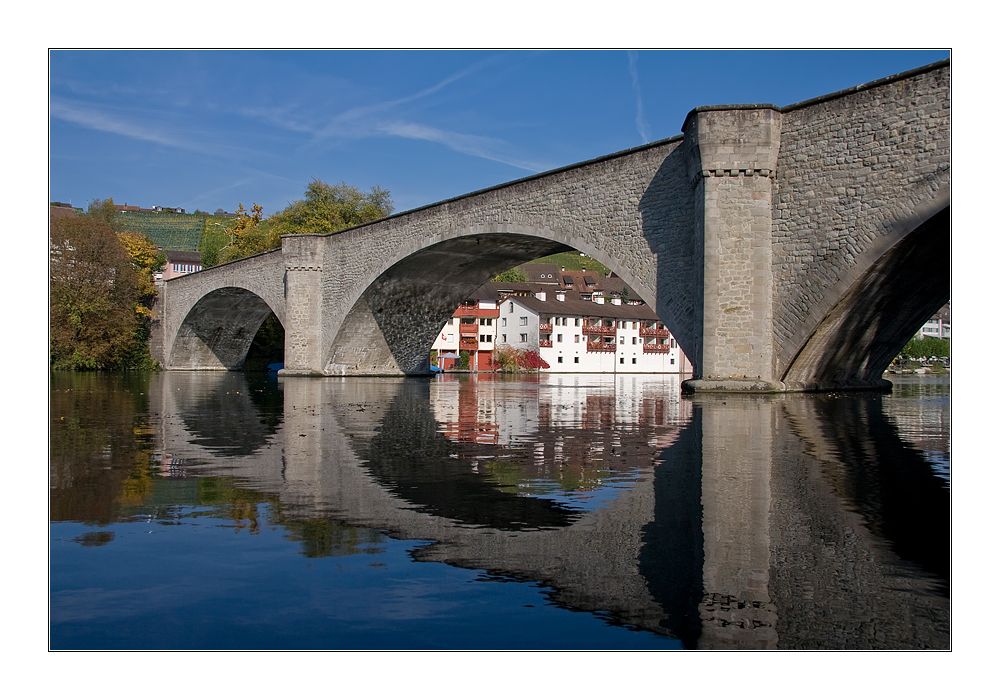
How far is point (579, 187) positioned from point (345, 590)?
1954 cm

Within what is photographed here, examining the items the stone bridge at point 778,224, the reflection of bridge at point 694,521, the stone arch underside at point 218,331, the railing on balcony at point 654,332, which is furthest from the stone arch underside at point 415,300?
the railing on balcony at point 654,332

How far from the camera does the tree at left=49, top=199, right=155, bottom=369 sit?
4109 centimetres

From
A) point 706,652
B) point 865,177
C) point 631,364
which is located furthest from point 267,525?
point 631,364

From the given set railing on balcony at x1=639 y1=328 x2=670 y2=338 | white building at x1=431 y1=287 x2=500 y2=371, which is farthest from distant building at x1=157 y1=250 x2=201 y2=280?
railing on balcony at x1=639 y1=328 x2=670 y2=338

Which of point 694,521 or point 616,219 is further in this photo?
point 616,219

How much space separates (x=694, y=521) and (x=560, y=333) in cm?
6184

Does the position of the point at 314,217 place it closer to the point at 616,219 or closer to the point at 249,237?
the point at 249,237

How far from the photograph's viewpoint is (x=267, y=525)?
4.67 m

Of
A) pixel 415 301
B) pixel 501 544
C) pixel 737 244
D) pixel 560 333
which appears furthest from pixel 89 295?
pixel 501 544

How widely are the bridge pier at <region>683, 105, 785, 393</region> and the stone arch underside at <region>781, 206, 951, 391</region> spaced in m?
1.00

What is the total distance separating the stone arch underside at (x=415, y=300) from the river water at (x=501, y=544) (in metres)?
19.3

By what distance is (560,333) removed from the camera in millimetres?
66438

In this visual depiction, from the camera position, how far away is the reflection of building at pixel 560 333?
65375 mm

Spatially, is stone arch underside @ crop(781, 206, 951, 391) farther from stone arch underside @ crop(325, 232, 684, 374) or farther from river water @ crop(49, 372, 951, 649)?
stone arch underside @ crop(325, 232, 684, 374)
